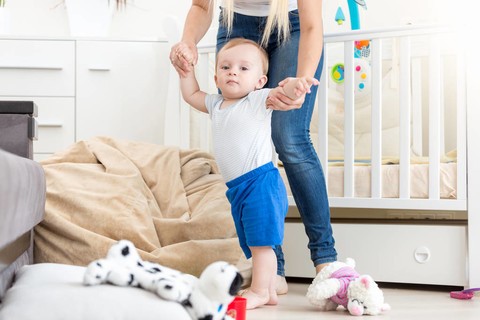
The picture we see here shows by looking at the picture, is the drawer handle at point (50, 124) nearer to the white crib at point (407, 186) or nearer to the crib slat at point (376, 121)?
the white crib at point (407, 186)

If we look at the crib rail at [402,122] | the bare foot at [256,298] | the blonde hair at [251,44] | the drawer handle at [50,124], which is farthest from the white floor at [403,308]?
the drawer handle at [50,124]

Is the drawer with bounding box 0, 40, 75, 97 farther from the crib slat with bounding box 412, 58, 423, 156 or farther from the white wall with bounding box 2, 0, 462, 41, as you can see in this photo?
the crib slat with bounding box 412, 58, 423, 156

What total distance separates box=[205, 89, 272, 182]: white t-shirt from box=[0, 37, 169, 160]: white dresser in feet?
3.56

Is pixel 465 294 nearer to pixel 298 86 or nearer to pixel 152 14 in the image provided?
pixel 298 86

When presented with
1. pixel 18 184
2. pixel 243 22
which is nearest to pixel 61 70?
pixel 243 22

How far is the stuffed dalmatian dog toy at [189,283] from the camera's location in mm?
967

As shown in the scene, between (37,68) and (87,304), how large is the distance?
6.59 ft

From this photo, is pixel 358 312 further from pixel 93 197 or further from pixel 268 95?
pixel 93 197

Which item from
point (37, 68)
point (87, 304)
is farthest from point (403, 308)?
point (37, 68)

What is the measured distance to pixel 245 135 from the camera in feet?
5.83

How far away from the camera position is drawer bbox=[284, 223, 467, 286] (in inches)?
86.7

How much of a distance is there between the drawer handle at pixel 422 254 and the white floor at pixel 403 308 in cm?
10

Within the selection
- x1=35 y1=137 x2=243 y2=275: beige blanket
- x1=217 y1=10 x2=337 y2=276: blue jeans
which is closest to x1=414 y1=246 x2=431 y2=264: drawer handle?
x1=217 y1=10 x2=337 y2=276: blue jeans

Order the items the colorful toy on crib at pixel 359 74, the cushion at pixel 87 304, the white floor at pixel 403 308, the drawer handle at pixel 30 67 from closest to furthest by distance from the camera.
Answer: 1. the cushion at pixel 87 304
2. the white floor at pixel 403 308
3. the drawer handle at pixel 30 67
4. the colorful toy on crib at pixel 359 74
